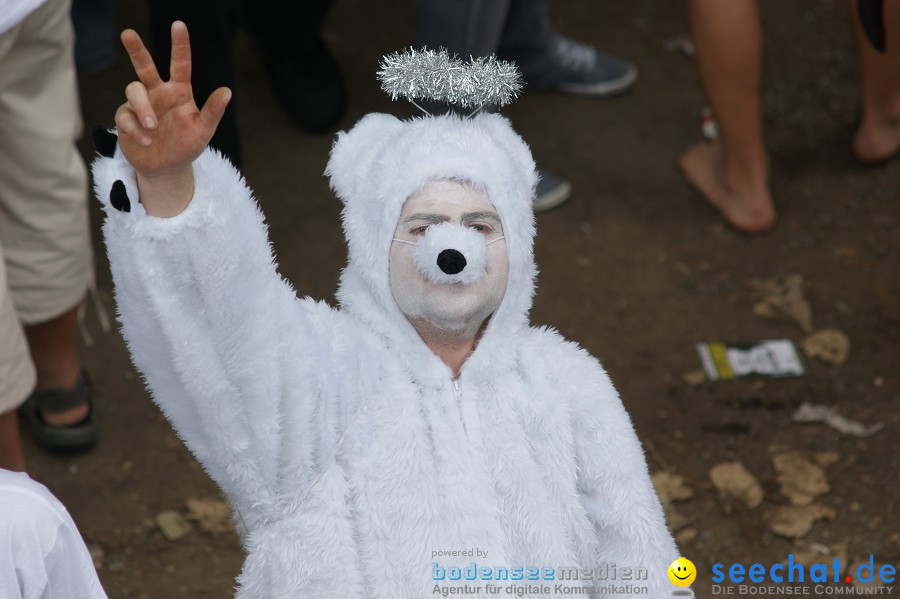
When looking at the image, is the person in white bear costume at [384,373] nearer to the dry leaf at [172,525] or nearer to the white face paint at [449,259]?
the white face paint at [449,259]

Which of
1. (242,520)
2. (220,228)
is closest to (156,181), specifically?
(220,228)

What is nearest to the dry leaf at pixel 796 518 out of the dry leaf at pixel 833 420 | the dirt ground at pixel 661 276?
the dirt ground at pixel 661 276

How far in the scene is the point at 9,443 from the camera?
238 centimetres

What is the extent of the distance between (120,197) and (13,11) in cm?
98

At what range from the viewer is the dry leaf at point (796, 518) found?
2.73 m

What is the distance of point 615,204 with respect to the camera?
148 inches

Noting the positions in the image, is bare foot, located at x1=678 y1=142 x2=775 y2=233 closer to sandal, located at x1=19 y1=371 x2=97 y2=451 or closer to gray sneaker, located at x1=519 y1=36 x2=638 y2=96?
gray sneaker, located at x1=519 y1=36 x2=638 y2=96

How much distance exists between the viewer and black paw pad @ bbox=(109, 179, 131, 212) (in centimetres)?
147

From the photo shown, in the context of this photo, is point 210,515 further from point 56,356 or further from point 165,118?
point 165,118

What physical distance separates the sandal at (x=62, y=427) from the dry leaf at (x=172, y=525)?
293 millimetres

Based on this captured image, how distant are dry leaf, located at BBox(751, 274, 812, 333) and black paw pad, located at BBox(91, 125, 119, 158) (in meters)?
2.31

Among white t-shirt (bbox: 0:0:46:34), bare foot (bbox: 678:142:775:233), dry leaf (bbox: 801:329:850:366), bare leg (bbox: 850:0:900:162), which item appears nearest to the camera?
white t-shirt (bbox: 0:0:46:34)

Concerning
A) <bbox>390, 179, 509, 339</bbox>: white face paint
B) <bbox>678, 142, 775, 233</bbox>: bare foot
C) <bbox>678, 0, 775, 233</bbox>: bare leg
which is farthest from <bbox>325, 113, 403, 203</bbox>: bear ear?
<bbox>678, 142, 775, 233</bbox>: bare foot

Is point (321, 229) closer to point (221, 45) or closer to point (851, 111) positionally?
point (221, 45)
